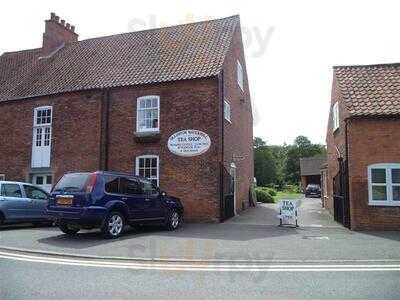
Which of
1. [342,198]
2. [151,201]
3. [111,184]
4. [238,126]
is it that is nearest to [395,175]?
[342,198]

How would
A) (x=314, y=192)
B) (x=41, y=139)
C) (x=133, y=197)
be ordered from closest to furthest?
1. (x=133, y=197)
2. (x=41, y=139)
3. (x=314, y=192)

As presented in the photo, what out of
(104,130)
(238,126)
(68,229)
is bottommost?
(68,229)

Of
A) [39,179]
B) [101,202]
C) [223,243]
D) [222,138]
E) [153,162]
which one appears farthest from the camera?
[39,179]

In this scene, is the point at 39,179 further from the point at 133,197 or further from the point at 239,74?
the point at 239,74

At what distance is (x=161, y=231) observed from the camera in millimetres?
14867

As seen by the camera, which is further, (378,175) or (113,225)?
(378,175)

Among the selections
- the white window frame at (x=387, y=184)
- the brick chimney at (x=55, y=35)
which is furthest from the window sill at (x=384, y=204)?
the brick chimney at (x=55, y=35)

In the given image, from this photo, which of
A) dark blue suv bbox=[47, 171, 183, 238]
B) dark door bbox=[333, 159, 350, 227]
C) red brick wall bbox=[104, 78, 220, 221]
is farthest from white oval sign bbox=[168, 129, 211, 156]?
dark door bbox=[333, 159, 350, 227]

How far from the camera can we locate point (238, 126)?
24.0 m

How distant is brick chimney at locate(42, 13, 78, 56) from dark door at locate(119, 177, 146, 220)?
15.8m

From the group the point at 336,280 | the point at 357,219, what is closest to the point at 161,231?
the point at 357,219

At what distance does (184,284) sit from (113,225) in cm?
611

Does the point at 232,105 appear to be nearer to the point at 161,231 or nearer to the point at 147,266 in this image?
the point at 161,231

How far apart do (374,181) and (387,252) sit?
547 cm
